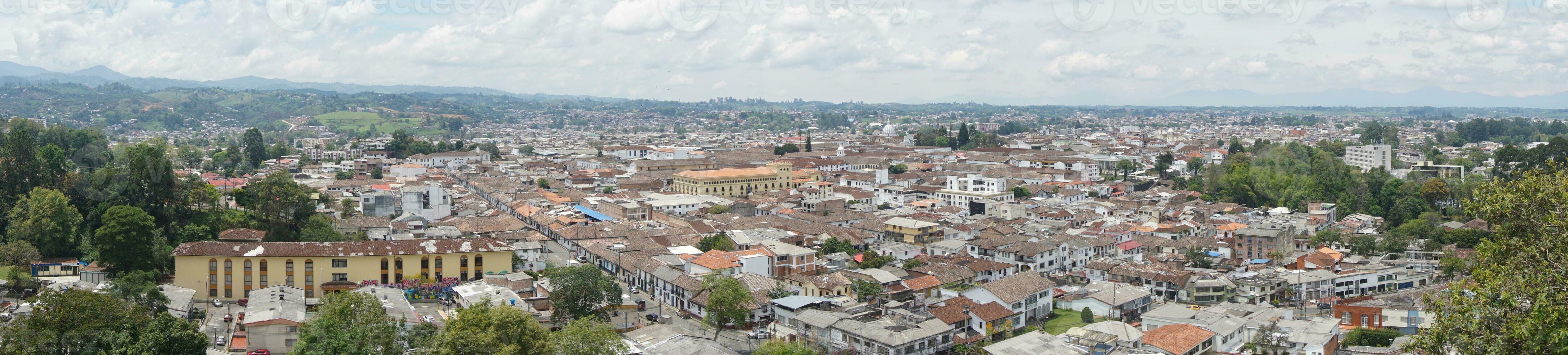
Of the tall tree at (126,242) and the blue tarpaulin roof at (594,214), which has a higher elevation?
the tall tree at (126,242)

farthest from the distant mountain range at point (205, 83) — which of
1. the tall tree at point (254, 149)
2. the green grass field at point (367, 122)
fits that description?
the tall tree at point (254, 149)

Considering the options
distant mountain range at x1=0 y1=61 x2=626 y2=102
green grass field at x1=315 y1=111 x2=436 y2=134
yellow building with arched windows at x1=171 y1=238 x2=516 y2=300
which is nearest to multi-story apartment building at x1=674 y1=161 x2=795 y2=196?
yellow building with arched windows at x1=171 y1=238 x2=516 y2=300

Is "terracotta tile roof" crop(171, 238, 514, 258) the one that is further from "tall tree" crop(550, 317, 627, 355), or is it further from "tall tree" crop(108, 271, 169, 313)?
"tall tree" crop(550, 317, 627, 355)

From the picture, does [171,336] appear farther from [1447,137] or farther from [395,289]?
[1447,137]

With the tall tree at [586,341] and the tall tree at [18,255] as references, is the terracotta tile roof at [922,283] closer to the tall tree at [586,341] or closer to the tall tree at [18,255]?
the tall tree at [586,341]

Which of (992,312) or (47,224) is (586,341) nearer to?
(992,312)

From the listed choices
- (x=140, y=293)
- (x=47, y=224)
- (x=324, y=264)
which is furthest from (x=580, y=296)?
(x=47, y=224)
